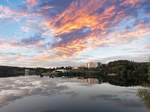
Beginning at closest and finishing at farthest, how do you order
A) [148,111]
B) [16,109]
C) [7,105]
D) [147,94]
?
[148,111] < [16,109] < [7,105] < [147,94]

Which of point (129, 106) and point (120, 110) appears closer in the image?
point (120, 110)

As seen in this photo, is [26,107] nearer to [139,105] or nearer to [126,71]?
[139,105]

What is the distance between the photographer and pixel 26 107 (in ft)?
127

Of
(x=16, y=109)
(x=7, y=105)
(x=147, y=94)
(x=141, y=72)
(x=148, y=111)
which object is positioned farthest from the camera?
(x=141, y=72)

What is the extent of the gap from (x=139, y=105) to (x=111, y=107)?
4381 millimetres

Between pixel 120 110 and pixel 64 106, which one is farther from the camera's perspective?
pixel 64 106

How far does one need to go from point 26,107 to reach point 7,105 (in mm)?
3467

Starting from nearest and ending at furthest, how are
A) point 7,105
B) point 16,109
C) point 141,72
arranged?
1. point 16,109
2. point 7,105
3. point 141,72

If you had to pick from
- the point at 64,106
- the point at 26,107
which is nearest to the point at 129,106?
the point at 64,106

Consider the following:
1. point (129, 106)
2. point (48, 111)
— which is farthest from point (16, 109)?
point (129, 106)

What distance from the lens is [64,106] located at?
39.1m

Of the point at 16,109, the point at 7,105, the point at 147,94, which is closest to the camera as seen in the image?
the point at 16,109

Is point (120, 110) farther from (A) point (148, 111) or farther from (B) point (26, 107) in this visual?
(B) point (26, 107)

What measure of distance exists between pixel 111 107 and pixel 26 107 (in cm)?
1201
